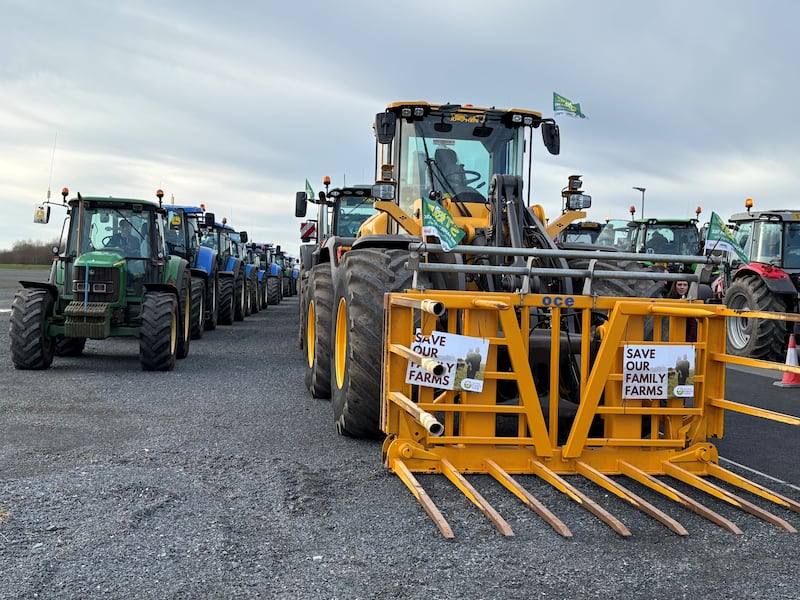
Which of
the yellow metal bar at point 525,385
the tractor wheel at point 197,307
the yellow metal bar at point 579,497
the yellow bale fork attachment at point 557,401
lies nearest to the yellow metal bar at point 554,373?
the yellow bale fork attachment at point 557,401

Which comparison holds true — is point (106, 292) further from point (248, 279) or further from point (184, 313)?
point (248, 279)

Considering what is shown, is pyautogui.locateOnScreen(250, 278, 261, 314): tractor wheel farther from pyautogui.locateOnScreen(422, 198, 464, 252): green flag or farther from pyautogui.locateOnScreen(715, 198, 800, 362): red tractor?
pyautogui.locateOnScreen(422, 198, 464, 252): green flag

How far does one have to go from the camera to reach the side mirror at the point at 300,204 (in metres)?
13.1

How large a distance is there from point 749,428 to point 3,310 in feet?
62.4

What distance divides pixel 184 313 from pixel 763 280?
345 inches

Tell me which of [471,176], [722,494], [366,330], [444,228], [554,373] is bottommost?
[722,494]

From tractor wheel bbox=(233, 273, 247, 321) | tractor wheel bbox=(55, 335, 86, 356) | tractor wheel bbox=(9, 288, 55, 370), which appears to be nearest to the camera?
tractor wheel bbox=(9, 288, 55, 370)

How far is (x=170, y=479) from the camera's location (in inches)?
202

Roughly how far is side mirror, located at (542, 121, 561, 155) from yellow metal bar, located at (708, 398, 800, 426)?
3236 millimetres

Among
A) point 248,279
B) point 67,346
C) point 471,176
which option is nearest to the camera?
point 471,176

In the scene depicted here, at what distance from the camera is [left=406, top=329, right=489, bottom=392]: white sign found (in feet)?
16.3

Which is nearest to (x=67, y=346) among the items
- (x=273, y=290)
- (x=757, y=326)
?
(x=757, y=326)

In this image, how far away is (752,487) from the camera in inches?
193

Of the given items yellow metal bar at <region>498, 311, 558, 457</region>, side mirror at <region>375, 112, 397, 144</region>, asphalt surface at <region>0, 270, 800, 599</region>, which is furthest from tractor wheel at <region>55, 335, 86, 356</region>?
yellow metal bar at <region>498, 311, 558, 457</region>
